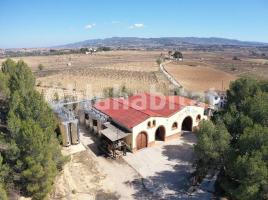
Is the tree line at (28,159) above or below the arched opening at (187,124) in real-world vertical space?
above

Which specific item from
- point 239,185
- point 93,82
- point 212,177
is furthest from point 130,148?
point 93,82

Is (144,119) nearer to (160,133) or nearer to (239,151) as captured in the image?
(160,133)

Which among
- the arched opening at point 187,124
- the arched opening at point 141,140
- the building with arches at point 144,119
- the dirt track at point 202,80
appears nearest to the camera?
the building with arches at point 144,119

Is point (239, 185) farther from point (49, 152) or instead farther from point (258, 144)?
point (49, 152)

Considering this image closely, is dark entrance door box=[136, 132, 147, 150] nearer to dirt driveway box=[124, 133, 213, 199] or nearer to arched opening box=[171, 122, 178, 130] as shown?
dirt driveway box=[124, 133, 213, 199]

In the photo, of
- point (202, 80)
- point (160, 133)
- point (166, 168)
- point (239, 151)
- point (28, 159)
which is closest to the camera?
point (28, 159)

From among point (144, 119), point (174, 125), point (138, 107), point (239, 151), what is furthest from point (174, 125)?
point (239, 151)

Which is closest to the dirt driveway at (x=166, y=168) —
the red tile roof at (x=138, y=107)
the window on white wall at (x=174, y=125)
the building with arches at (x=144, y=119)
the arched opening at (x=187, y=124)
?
the building with arches at (x=144, y=119)

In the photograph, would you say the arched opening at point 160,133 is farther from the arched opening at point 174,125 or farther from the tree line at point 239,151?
the tree line at point 239,151
